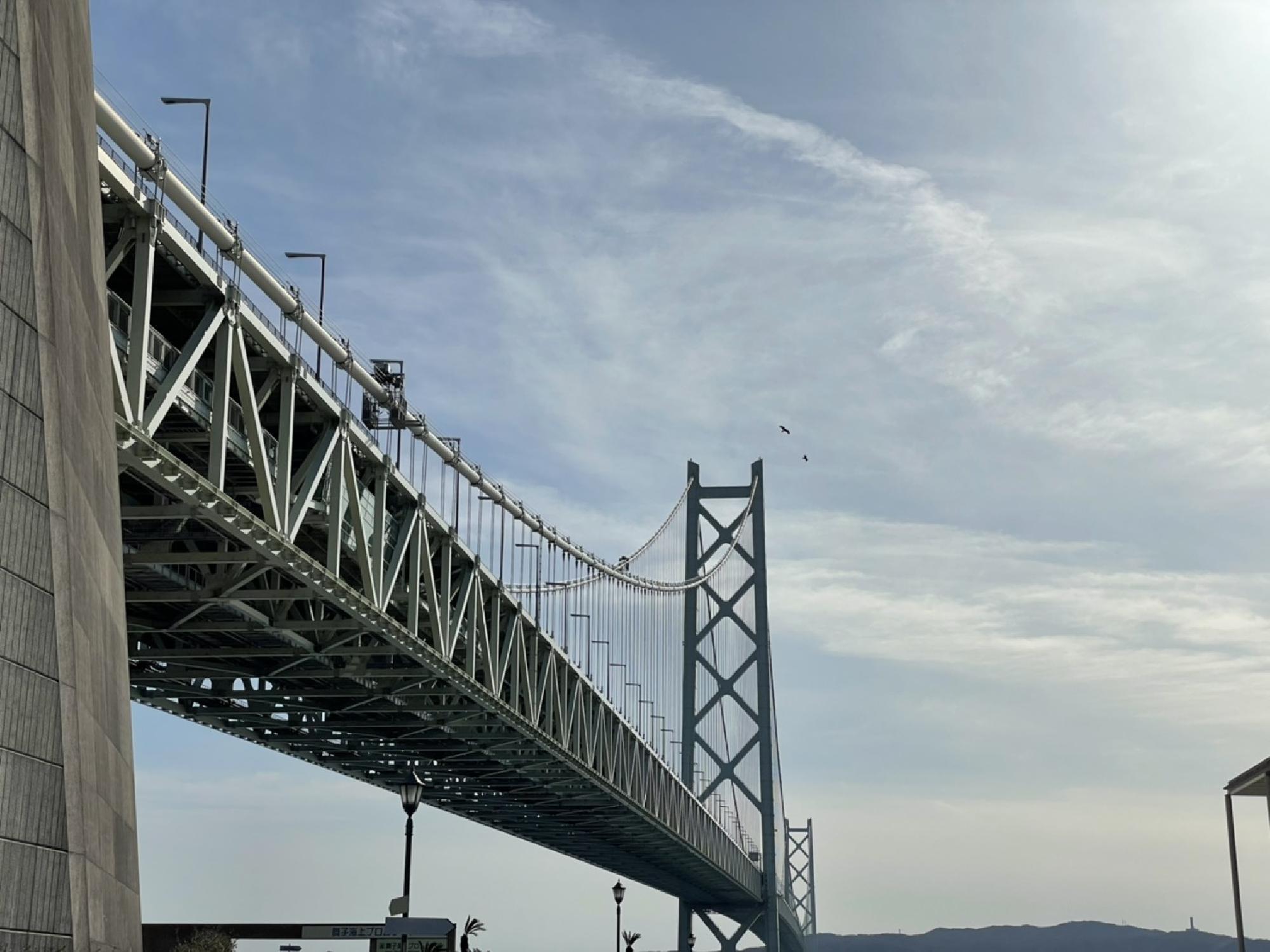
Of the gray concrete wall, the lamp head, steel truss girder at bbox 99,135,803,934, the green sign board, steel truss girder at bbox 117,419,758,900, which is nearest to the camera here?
the gray concrete wall

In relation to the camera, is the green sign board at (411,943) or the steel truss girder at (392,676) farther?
the green sign board at (411,943)

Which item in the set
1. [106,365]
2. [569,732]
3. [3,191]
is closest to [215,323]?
[106,365]

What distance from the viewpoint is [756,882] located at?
88.2m

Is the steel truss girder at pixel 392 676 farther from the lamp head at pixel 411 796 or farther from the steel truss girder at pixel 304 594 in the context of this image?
the lamp head at pixel 411 796

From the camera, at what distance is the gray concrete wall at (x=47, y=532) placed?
12.5 m

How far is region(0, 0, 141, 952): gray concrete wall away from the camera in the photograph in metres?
12.5

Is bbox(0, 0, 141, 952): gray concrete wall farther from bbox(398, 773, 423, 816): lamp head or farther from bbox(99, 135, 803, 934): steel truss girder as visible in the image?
bbox(398, 773, 423, 816): lamp head

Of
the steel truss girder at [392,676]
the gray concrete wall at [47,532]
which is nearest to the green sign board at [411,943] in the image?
the steel truss girder at [392,676]

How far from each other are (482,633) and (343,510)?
988 centimetres

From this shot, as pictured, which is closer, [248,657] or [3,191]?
[3,191]

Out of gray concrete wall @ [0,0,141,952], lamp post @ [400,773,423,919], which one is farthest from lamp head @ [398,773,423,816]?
gray concrete wall @ [0,0,141,952]

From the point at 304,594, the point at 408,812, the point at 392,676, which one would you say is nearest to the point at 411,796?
the point at 408,812

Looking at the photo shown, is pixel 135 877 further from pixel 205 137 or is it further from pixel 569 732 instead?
pixel 569 732

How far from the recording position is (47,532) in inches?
511
